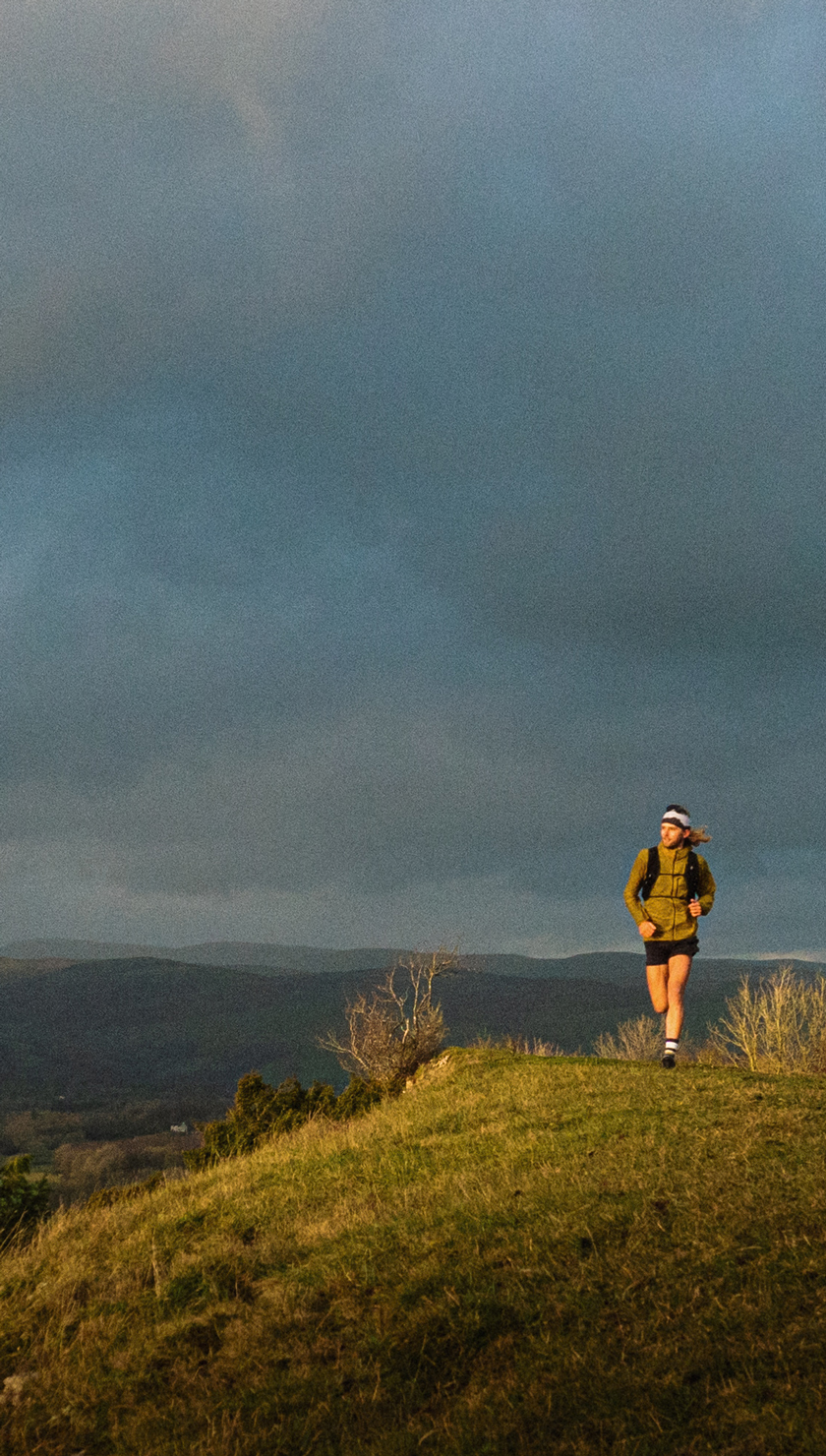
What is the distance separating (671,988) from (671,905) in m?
1.20

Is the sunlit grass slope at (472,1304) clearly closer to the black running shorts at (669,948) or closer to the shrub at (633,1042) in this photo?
the black running shorts at (669,948)

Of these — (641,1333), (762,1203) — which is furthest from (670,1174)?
(641,1333)

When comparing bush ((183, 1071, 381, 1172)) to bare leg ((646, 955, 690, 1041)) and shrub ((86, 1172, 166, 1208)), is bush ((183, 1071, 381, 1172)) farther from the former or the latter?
bare leg ((646, 955, 690, 1041))

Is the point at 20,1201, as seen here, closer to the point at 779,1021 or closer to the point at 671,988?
the point at 671,988

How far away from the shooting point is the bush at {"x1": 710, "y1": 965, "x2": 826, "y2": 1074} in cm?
2083

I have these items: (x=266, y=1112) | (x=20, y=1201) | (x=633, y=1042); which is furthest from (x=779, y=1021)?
(x=20, y=1201)

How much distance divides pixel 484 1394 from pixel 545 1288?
1.19 metres

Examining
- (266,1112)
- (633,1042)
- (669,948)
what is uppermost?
(669,948)

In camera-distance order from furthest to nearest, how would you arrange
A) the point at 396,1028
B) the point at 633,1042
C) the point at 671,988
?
the point at 633,1042
the point at 396,1028
the point at 671,988

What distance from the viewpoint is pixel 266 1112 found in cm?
1694

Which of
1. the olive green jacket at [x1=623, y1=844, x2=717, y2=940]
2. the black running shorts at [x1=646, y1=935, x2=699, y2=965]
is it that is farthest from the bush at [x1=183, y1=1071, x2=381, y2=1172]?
the olive green jacket at [x1=623, y1=844, x2=717, y2=940]

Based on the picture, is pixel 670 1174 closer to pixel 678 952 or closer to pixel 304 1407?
pixel 304 1407

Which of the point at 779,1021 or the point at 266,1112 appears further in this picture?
the point at 779,1021

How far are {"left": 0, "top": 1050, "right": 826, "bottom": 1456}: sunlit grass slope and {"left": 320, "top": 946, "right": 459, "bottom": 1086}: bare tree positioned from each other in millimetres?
8673
